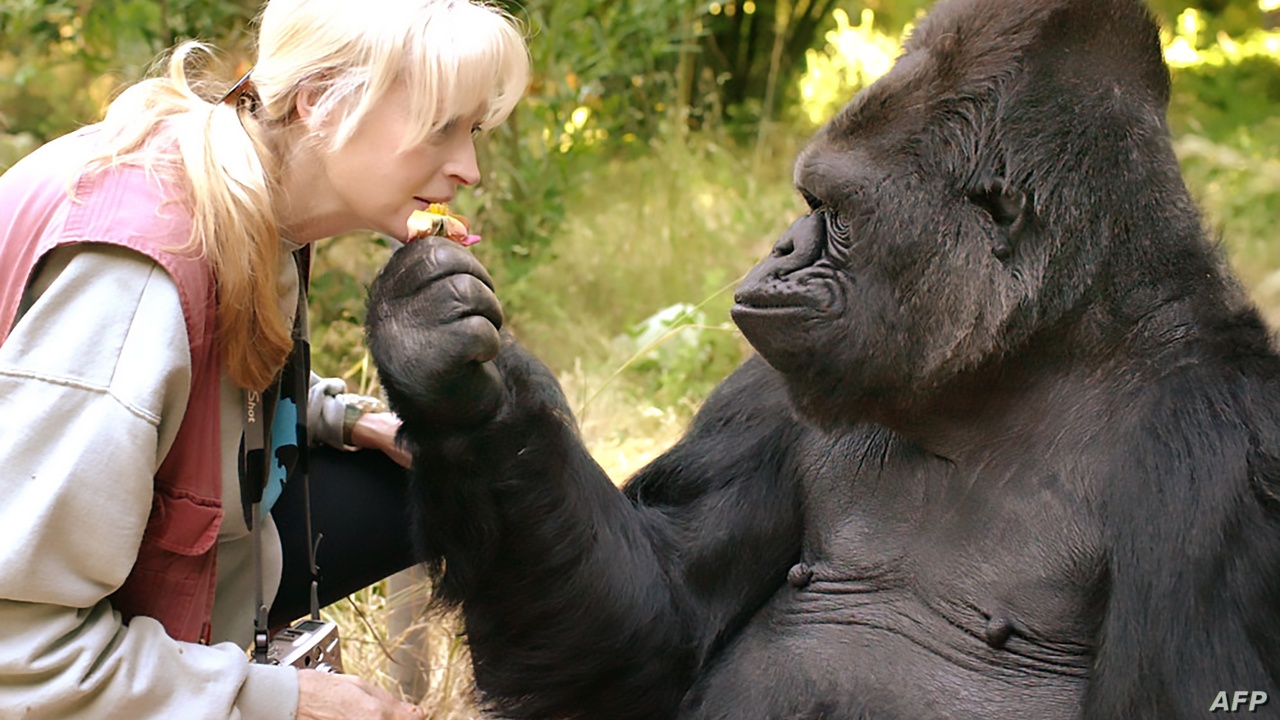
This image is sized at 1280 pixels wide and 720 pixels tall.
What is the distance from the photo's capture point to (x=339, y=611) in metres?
3.94

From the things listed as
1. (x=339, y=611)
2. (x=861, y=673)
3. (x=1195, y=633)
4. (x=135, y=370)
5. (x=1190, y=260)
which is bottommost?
(x=339, y=611)

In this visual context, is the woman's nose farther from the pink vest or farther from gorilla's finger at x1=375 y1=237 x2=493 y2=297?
the pink vest

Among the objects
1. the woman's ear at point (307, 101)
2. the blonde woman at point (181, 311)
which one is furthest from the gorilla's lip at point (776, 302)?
the woman's ear at point (307, 101)

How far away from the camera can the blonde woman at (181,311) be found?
1964 millimetres

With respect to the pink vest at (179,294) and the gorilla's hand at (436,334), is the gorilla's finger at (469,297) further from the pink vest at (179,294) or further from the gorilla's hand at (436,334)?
the pink vest at (179,294)

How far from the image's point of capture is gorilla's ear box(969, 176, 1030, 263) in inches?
90.7

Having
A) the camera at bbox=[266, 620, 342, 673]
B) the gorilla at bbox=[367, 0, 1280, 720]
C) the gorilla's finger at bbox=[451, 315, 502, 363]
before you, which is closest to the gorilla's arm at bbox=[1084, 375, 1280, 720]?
the gorilla at bbox=[367, 0, 1280, 720]

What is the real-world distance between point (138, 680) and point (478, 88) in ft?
3.42

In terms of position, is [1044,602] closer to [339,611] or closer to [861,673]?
[861,673]

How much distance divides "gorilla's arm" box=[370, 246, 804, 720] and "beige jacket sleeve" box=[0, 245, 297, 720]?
1.62 feet

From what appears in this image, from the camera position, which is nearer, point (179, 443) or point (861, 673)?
point (179, 443)

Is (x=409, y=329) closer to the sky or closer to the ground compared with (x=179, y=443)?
closer to the sky

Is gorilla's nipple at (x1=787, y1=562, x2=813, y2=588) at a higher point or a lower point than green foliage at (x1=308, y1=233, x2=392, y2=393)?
higher

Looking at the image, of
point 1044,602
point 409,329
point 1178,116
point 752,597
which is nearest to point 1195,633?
point 1044,602
